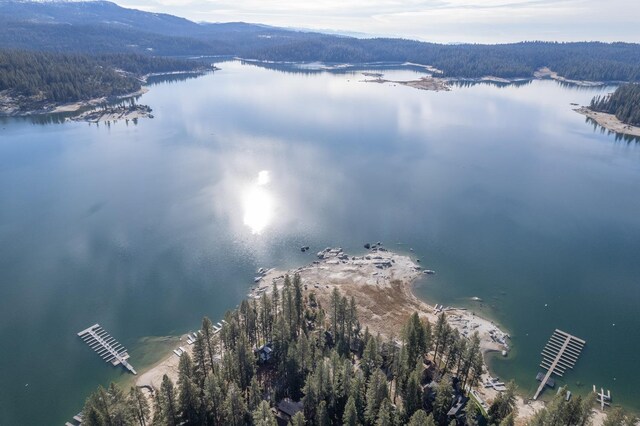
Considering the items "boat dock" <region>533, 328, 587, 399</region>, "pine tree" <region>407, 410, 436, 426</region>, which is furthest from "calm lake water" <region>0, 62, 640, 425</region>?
Result: "pine tree" <region>407, 410, 436, 426</region>

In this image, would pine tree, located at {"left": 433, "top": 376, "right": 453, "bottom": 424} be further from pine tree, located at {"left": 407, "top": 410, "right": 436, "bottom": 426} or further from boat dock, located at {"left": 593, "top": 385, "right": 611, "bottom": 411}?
boat dock, located at {"left": 593, "top": 385, "right": 611, "bottom": 411}

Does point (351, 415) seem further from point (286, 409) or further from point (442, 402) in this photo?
point (442, 402)

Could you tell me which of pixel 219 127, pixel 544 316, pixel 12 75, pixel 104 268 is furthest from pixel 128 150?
pixel 544 316

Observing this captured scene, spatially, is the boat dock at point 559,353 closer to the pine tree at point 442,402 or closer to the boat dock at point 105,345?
the pine tree at point 442,402

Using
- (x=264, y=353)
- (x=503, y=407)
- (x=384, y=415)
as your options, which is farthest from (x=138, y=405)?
(x=503, y=407)

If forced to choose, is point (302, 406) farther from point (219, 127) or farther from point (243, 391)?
point (219, 127)
